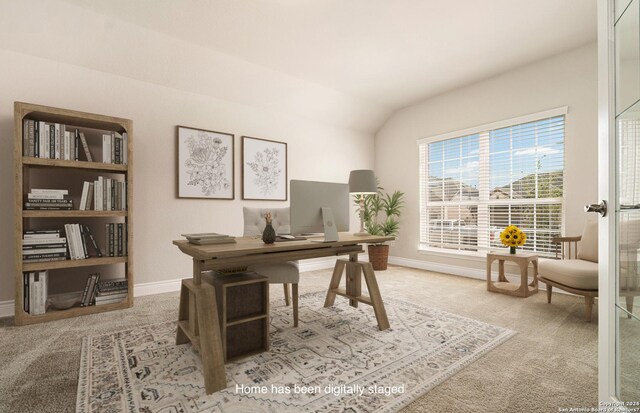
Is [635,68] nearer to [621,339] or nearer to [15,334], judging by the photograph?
[621,339]

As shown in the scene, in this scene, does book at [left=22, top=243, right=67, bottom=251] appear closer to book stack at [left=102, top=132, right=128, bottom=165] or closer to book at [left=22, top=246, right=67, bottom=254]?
book at [left=22, top=246, right=67, bottom=254]

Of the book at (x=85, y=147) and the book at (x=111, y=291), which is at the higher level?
the book at (x=85, y=147)

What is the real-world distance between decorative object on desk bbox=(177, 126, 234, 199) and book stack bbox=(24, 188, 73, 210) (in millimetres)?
1091

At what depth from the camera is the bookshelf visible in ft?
7.91

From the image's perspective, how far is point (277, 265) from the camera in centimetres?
238

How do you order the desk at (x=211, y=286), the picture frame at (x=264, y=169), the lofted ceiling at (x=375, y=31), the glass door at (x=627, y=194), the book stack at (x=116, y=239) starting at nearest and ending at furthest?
the glass door at (x=627, y=194)
the desk at (x=211, y=286)
the lofted ceiling at (x=375, y=31)
the book stack at (x=116, y=239)
the picture frame at (x=264, y=169)

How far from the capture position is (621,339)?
108 cm

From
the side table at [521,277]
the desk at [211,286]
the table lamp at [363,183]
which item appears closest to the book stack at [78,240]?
the desk at [211,286]

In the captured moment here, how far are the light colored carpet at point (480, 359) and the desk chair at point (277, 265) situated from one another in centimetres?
106

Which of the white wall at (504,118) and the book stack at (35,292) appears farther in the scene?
the white wall at (504,118)

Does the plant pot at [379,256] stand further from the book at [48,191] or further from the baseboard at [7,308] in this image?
the baseboard at [7,308]

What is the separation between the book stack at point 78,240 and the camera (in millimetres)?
A: 2639

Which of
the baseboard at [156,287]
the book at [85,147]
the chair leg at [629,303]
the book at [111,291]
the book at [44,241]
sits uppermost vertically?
the book at [85,147]

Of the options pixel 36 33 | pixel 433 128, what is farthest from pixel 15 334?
pixel 433 128
